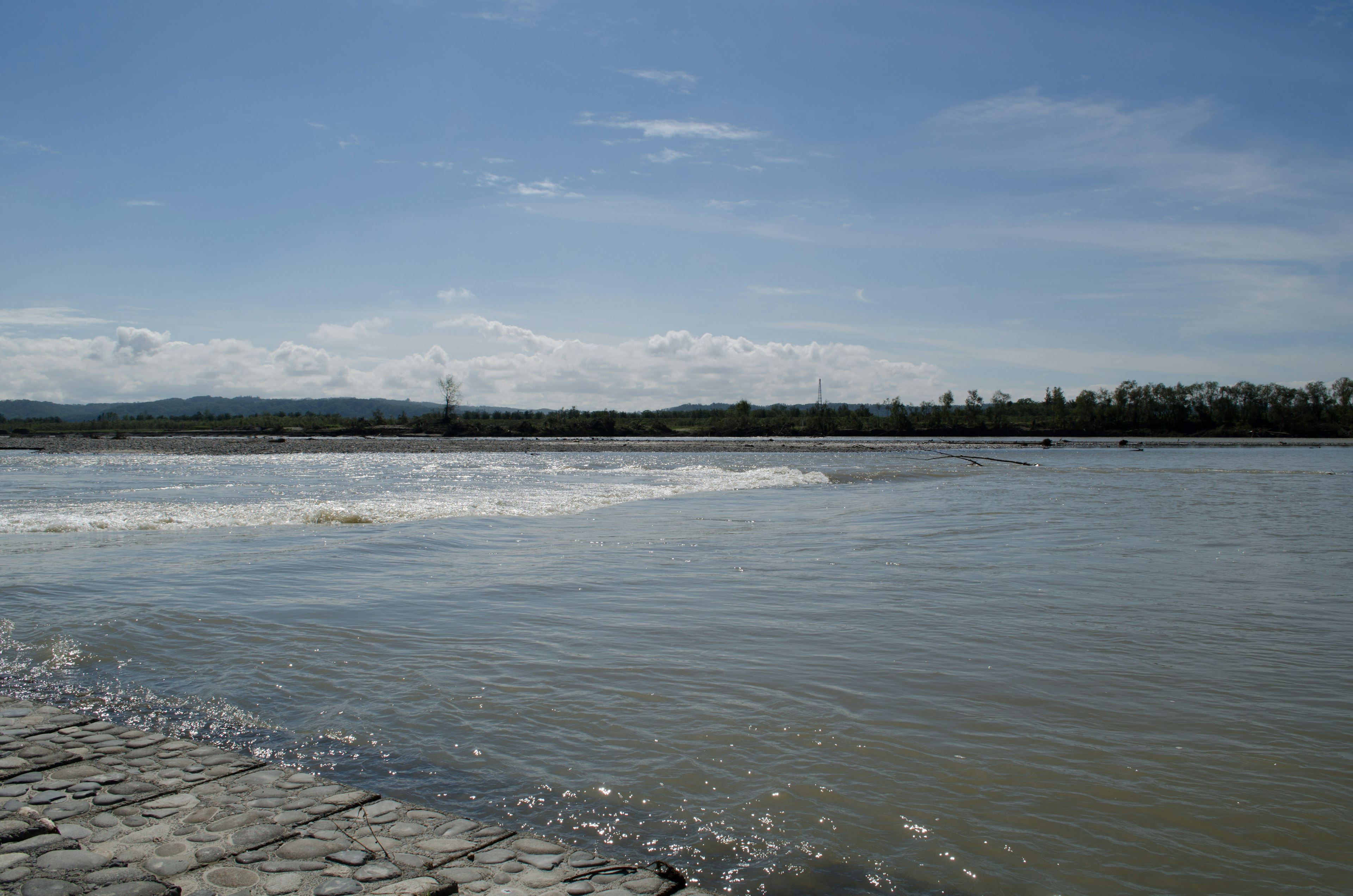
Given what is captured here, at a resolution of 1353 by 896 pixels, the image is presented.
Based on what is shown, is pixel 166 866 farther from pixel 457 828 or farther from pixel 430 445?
pixel 430 445

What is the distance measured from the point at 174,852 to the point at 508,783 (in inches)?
61.6

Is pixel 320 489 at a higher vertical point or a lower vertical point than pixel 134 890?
lower

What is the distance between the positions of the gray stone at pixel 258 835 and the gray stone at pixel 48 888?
552 millimetres

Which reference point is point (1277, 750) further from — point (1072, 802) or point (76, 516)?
point (76, 516)

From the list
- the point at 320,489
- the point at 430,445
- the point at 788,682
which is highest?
the point at 430,445

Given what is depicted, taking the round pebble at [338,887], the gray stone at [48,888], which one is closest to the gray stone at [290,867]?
the round pebble at [338,887]

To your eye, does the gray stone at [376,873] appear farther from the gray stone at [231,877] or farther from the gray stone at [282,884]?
the gray stone at [231,877]

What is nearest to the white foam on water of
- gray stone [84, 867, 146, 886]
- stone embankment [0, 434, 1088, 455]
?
gray stone [84, 867, 146, 886]

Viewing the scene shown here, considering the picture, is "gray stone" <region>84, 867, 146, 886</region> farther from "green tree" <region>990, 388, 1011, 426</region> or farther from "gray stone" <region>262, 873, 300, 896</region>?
"green tree" <region>990, 388, 1011, 426</region>

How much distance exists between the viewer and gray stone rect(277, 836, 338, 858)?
3.17 meters

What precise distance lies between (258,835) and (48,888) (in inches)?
28.4

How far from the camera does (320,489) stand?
27250 mm

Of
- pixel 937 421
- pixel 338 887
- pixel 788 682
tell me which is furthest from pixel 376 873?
pixel 937 421

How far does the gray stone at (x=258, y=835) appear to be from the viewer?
327 cm
